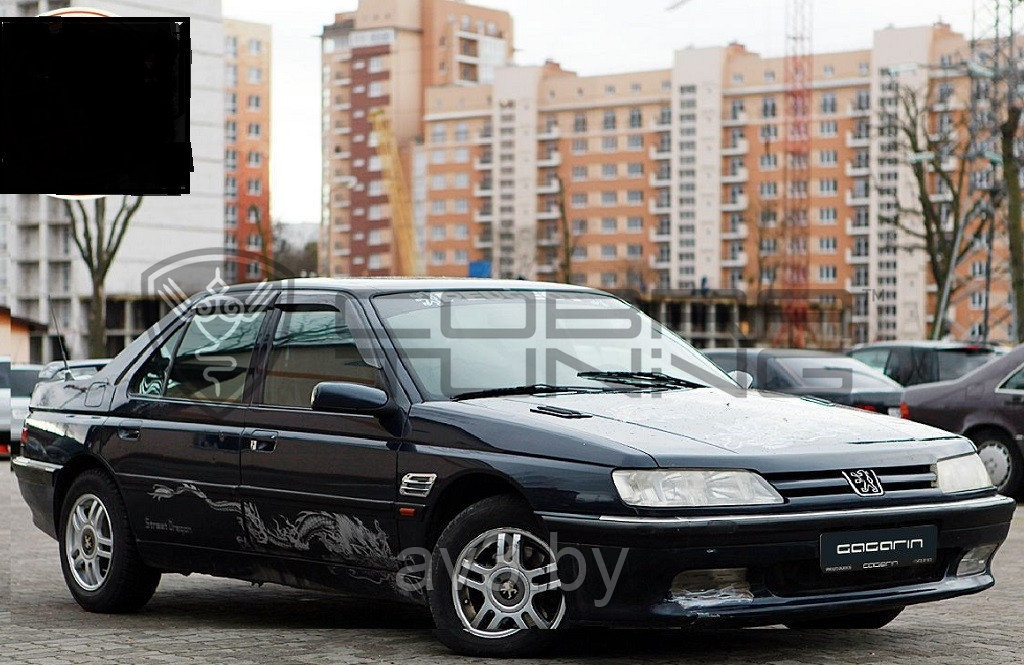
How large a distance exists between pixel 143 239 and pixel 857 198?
73.4 metres

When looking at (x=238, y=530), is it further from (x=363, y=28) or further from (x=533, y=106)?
(x=363, y=28)

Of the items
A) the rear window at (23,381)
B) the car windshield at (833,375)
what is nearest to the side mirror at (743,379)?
the car windshield at (833,375)

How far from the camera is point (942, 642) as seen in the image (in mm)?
6836

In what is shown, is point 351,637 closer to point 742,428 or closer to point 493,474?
point 493,474

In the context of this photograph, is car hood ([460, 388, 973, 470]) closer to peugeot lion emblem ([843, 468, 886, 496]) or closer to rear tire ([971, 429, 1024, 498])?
peugeot lion emblem ([843, 468, 886, 496])

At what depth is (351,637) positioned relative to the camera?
6.96 meters

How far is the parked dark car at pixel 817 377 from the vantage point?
1820 cm

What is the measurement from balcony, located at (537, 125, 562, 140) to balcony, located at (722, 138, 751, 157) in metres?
17.3

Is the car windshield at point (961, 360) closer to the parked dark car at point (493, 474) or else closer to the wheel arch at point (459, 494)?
the parked dark car at point (493, 474)

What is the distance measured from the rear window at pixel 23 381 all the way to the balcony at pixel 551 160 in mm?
139792

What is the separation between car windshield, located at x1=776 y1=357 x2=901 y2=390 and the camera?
18.6m

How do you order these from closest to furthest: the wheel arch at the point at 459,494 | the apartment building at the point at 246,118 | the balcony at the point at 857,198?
the wheel arch at the point at 459,494
the balcony at the point at 857,198
the apartment building at the point at 246,118

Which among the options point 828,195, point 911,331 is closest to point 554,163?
point 828,195

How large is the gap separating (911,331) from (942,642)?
468ft
